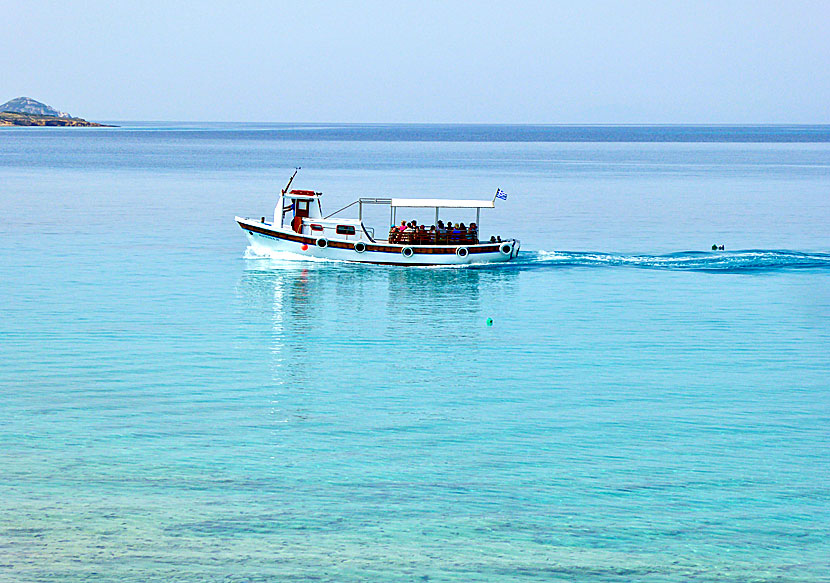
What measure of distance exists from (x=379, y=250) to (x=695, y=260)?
19844 mm

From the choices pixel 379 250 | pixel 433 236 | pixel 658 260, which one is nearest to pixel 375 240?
pixel 379 250

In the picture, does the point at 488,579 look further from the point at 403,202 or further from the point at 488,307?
the point at 403,202

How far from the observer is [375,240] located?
2456 inches

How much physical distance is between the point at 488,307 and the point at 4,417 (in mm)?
25497

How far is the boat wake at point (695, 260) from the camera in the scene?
61219 mm

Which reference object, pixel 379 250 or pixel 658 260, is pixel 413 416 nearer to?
pixel 379 250

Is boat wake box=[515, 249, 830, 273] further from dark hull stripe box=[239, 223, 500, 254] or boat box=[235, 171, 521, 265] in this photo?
dark hull stripe box=[239, 223, 500, 254]

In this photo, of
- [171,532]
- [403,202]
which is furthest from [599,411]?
[403,202]

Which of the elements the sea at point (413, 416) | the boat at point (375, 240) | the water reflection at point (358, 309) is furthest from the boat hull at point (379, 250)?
the sea at point (413, 416)

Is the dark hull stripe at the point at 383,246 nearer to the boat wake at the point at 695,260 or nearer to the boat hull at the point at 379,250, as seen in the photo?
the boat hull at the point at 379,250

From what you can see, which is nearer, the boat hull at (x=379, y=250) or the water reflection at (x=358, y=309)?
the water reflection at (x=358, y=309)

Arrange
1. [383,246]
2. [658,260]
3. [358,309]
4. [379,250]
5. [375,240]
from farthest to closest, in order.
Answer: [658,260], [375,240], [379,250], [383,246], [358,309]

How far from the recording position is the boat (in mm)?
61312

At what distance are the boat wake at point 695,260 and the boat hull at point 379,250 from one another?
205 centimetres
